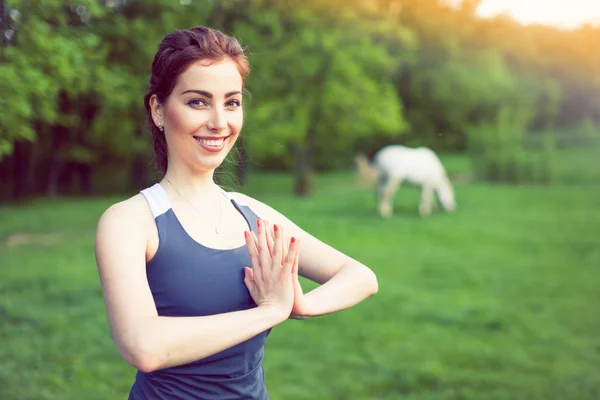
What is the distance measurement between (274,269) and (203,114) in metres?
0.47

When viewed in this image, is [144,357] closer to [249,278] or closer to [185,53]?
[249,278]

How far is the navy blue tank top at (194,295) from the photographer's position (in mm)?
1721

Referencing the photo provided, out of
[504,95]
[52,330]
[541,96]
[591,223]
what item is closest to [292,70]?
[591,223]

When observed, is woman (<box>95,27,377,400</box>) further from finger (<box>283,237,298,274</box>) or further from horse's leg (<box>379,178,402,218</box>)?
horse's leg (<box>379,178,402,218</box>)

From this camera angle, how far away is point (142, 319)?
1.56m

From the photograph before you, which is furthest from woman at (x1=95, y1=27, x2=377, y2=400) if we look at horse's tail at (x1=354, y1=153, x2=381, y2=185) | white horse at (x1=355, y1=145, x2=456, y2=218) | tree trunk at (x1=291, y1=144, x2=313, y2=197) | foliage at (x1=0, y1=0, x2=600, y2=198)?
tree trunk at (x1=291, y1=144, x2=313, y2=197)

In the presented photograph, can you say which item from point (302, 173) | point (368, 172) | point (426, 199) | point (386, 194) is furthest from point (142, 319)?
point (302, 173)

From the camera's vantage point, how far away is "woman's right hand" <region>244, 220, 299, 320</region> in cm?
171

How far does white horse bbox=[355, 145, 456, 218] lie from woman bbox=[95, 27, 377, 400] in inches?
576

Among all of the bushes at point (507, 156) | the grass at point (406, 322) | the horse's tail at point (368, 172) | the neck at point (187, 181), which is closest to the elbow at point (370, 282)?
the neck at point (187, 181)

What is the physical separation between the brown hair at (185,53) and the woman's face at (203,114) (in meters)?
0.02

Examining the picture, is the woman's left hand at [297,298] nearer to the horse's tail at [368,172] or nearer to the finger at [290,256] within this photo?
the finger at [290,256]

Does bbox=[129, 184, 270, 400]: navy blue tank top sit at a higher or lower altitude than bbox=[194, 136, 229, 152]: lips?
lower

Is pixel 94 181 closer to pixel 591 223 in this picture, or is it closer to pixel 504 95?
pixel 591 223
